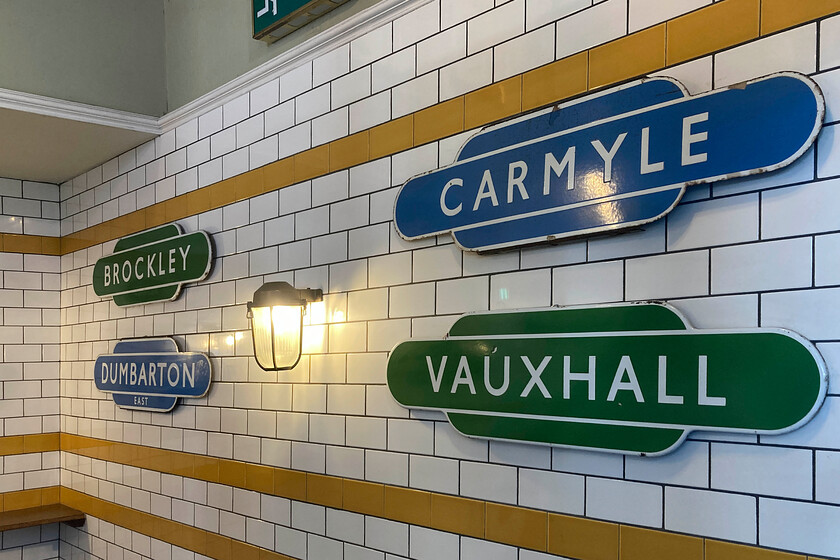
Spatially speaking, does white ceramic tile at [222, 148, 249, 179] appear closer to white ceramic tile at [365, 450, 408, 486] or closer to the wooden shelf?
white ceramic tile at [365, 450, 408, 486]

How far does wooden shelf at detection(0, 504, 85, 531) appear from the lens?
3.67m

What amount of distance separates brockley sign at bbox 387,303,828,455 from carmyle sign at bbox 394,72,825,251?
208 millimetres

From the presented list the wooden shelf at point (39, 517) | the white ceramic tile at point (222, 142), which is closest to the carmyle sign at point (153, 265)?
the white ceramic tile at point (222, 142)

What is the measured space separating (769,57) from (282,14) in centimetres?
168

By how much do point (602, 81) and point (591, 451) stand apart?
2.64 ft

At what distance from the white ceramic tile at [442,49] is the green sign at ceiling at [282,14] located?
449 millimetres

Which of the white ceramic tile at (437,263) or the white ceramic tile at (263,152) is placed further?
the white ceramic tile at (263,152)

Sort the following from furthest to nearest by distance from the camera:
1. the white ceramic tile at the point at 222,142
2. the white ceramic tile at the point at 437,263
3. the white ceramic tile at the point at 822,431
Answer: the white ceramic tile at the point at 222,142 < the white ceramic tile at the point at 437,263 < the white ceramic tile at the point at 822,431

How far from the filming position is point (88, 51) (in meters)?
3.17

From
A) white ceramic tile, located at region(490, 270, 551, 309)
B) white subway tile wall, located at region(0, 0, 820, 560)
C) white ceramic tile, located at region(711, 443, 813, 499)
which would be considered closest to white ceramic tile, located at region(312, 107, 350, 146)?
white subway tile wall, located at region(0, 0, 820, 560)

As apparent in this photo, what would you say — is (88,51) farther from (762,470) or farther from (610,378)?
(762,470)

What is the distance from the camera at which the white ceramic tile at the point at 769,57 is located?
4.50ft

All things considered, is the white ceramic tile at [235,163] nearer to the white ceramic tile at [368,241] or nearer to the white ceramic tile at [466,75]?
the white ceramic tile at [368,241]

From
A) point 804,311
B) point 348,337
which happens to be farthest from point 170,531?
point 804,311
